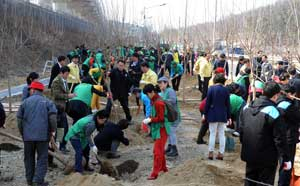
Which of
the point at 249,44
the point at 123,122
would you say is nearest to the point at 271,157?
the point at 123,122

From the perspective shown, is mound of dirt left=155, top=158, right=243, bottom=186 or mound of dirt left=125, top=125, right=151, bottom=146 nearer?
mound of dirt left=155, top=158, right=243, bottom=186

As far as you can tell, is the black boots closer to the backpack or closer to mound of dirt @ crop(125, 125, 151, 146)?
mound of dirt @ crop(125, 125, 151, 146)

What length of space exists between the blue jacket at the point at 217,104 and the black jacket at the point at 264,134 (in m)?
2.68

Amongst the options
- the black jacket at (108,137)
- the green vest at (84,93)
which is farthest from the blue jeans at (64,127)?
the black jacket at (108,137)

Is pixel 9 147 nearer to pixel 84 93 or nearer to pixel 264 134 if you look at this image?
pixel 84 93

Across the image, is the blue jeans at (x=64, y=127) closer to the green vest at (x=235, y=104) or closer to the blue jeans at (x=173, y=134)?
the blue jeans at (x=173, y=134)

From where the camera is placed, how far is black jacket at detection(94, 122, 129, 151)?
28.7 ft

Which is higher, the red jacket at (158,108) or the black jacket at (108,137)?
the red jacket at (158,108)

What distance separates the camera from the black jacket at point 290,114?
5809mm

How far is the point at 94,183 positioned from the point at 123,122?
295 cm

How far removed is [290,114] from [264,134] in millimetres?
991

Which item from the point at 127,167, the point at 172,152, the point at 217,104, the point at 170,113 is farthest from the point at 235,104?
the point at 127,167

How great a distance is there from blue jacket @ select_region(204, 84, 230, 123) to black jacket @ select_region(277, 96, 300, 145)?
6.69 ft

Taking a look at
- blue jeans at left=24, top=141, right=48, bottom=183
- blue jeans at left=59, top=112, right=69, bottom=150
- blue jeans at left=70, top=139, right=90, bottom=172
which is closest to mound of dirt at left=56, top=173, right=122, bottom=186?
blue jeans at left=24, top=141, right=48, bottom=183
